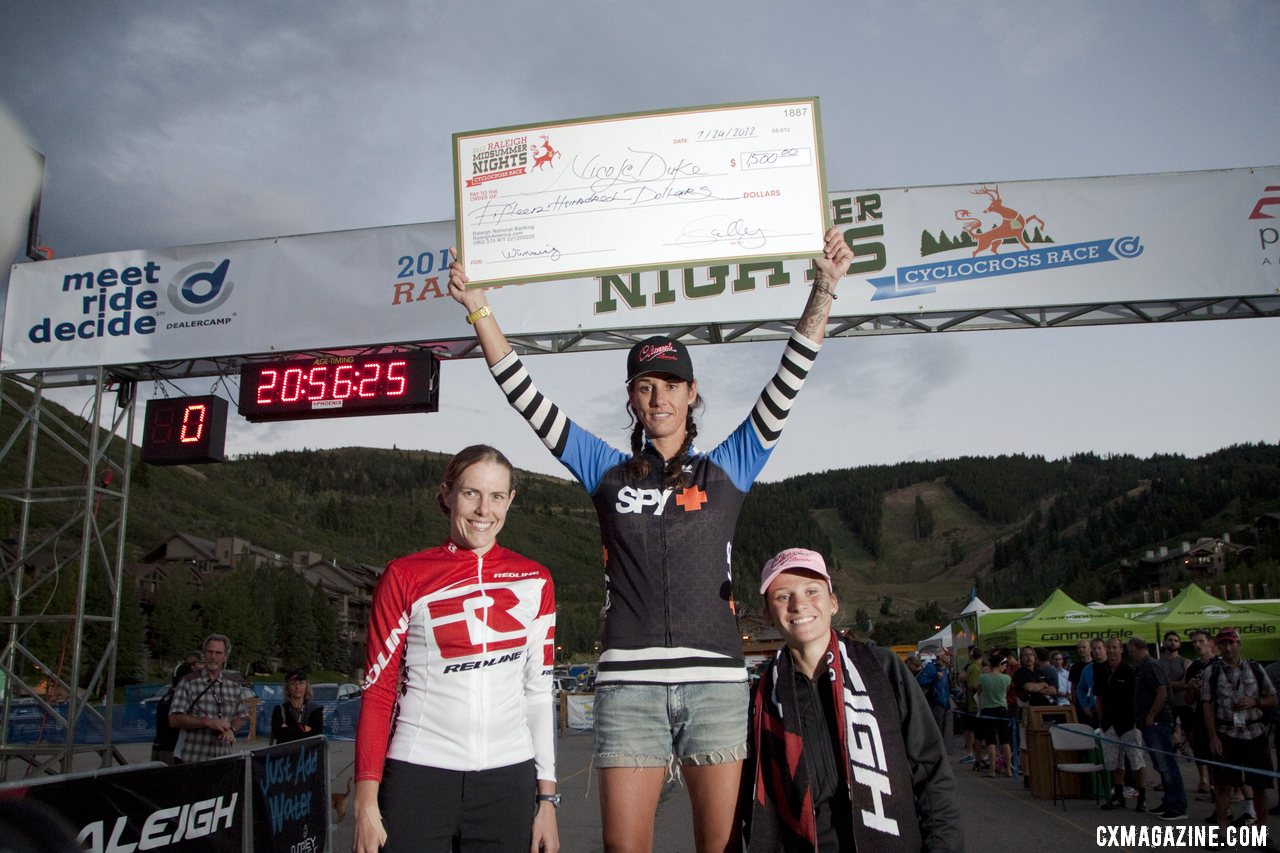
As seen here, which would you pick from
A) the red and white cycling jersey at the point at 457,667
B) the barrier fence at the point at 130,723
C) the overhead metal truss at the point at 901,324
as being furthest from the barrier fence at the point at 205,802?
the barrier fence at the point at 130,723

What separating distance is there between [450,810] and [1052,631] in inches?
727

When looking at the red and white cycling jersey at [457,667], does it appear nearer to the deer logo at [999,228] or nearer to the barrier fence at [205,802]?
the barrier fence at [205,802]

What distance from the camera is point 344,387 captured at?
933 cm

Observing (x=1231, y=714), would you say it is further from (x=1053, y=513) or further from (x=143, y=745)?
(x=1053, y=513)

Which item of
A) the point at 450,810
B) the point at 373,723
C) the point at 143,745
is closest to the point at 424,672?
the point at 373,723

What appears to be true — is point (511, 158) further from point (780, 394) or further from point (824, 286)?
point (780, 394)

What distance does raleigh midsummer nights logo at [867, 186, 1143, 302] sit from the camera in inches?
367

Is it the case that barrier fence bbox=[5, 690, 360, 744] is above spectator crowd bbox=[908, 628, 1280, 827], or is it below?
below

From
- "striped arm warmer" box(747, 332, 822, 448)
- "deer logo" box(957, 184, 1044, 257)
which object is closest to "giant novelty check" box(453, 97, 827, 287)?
"striped arm warmer" box(747, 332, 822, 448)

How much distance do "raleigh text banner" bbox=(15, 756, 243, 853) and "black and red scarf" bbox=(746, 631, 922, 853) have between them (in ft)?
8.69

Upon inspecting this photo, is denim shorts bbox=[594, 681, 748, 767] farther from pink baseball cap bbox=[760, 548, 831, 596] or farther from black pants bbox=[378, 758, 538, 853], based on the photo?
pink baseball cap bbox=[760, 548, 831, 596]
